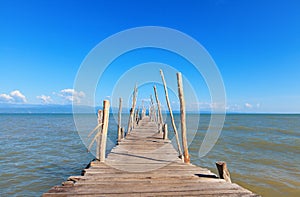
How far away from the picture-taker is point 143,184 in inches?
147

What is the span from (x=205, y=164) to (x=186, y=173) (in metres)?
5.61

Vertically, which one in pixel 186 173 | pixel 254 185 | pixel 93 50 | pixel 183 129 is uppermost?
pixel 93 50

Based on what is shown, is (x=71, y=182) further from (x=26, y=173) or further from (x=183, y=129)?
(x=26, y=173)

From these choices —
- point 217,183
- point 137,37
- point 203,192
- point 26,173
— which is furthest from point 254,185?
point 26,173

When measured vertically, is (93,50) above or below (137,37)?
below

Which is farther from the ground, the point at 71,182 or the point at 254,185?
the point at 71,182

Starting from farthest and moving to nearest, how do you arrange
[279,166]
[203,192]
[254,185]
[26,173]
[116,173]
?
[279,166]
[26,173]
[254,185]
[116,173]
[203,192]

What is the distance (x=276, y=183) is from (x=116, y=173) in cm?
615

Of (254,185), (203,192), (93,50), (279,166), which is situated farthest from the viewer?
(279,166)

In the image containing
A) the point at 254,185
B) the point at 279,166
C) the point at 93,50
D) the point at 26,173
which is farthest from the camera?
the point at 279,166

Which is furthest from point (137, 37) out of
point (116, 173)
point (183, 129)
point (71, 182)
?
point (71, 182)

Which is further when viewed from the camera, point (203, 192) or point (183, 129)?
point (183, 129)

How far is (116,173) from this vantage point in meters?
4.44

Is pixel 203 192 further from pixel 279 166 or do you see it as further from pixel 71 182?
pixel 279 166
